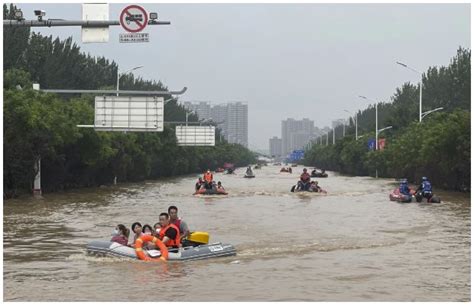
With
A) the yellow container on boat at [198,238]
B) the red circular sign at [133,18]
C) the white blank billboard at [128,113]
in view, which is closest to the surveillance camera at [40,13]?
the red circular sign at [133,18]

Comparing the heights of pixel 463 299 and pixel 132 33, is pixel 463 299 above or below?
below

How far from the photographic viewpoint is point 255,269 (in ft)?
49.2

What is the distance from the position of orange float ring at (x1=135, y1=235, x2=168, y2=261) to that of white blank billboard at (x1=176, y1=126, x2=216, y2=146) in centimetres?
5342

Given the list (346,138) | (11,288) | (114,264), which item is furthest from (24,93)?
→ (346,138)

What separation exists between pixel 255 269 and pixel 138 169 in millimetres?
46386

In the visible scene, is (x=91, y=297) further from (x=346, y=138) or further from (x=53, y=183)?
(x=346, y=138)

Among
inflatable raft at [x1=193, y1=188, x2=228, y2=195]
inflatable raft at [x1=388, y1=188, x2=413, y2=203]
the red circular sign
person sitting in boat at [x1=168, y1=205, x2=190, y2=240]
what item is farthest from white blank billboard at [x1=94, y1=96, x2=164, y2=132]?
the red circular sign

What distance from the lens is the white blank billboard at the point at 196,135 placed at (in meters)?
69.6

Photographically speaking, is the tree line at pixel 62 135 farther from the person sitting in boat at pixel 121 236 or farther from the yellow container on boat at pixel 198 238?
the yellow container on boat at pixel 198 238

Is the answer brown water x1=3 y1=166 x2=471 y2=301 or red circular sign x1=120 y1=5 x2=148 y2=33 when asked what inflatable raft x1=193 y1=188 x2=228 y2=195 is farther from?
red circular sign x1=120 y1=5 x2=148 y2=33

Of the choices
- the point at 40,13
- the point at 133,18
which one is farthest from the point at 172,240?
the point at 40,13

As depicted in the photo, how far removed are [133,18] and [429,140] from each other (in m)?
31.7

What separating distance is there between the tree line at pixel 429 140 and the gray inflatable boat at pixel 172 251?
25754 mm

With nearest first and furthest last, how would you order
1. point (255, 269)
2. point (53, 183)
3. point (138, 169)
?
1. point (255, 269)
2. point (53, 183)
3. point (138, 169)
